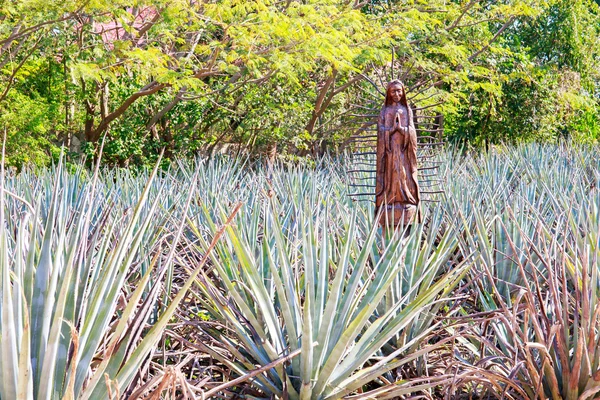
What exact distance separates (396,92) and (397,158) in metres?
0.39

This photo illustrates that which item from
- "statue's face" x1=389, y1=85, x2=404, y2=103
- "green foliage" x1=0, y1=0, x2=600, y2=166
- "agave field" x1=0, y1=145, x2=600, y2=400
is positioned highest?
"green foliage" x1=0, y1=0, x2=600, y2=166

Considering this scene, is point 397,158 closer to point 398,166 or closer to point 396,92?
point 398,166

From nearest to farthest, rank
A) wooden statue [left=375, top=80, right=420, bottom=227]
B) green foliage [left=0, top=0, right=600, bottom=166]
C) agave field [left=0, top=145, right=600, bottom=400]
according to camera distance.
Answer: agave field [left=0, top=145, right=600, bottom=400]
wooden statue [left=375, top=80, right=420, bottom=227]
green foliage [left=0, top=0, right=600, bottom=166]

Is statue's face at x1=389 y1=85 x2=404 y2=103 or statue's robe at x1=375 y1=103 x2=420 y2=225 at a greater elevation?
statue's face at x1=389 y1=85 x2=404 y2=103

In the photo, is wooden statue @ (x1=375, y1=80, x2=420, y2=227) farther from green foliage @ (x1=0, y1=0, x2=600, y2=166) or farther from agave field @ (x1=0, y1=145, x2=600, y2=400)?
green foliage @ (x1=0, y1=0, x2=600, y2=166)

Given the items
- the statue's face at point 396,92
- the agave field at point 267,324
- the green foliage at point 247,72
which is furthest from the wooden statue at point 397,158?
the green foliage at point 247,72

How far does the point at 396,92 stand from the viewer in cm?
394

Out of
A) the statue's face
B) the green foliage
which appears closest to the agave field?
the statue's face

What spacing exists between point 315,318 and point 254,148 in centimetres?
1127

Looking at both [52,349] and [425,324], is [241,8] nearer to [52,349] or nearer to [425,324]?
[425,324]

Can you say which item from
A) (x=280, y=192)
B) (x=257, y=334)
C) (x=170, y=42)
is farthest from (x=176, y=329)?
(x=170, y=42)

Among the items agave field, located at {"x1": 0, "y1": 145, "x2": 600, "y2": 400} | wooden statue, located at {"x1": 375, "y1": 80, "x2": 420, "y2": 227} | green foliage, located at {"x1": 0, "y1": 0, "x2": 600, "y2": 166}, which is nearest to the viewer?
agave field, located at {"x1": 0, "y1": 145, "x2": 600, "y2": 400}

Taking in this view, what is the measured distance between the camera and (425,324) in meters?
2.77

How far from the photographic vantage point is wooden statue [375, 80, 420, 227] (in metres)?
3.90
